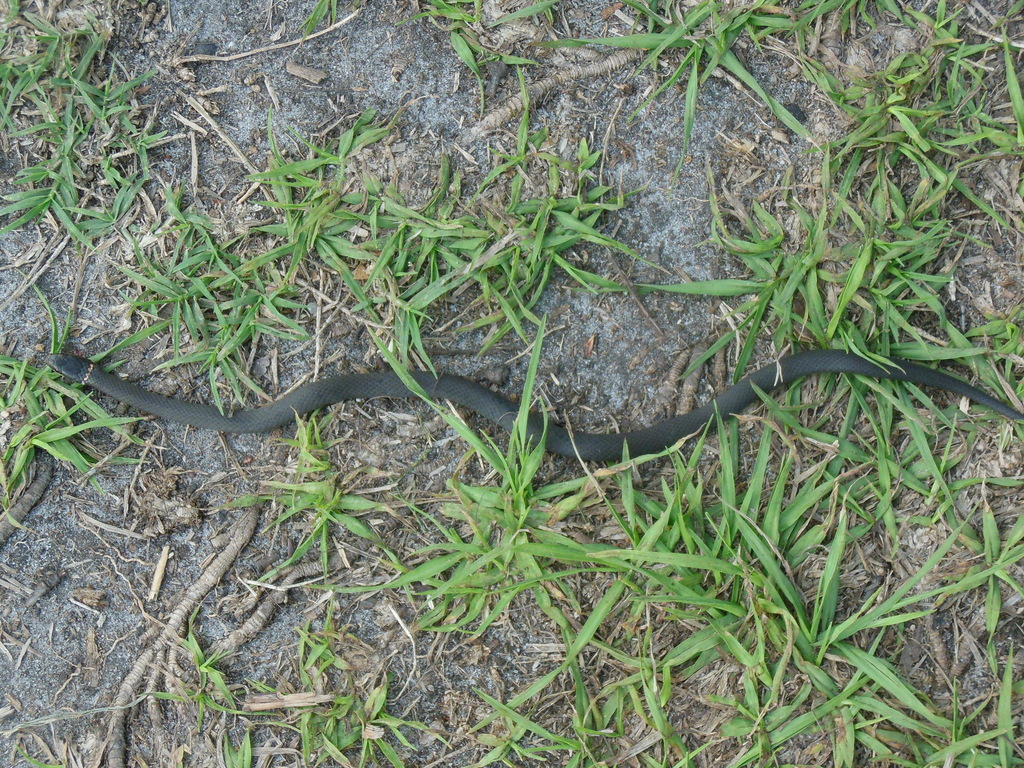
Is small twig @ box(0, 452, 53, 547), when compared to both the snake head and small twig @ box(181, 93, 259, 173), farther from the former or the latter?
small twig @ box(181, 93, 259, 173)

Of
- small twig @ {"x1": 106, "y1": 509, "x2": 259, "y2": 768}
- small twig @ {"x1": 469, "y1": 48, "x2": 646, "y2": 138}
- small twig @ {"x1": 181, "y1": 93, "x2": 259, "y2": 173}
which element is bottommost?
small twig @ {"x1": 106, "y1": 509, "x2": 259, "y2": 768}

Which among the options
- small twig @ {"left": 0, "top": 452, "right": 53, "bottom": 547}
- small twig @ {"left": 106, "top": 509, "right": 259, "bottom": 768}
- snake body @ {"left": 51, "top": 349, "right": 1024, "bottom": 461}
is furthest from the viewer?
small twig @ {"left": 0, "top": 452, "right": 53, "bottom": 547}

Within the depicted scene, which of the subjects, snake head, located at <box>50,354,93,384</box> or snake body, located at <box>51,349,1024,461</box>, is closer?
snake body, located at <box>51,349,1024,461</box>

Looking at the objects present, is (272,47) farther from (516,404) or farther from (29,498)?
(29,498)

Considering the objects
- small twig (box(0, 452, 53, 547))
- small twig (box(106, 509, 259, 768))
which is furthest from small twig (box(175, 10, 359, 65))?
small twig (box(106, 509, 259, 768))

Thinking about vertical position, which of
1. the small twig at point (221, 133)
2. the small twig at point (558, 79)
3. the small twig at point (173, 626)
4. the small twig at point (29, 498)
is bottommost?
the small twig at point (173, 626)

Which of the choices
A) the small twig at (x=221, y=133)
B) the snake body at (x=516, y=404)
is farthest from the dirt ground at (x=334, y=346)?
the snake body at (x=516, y=404)

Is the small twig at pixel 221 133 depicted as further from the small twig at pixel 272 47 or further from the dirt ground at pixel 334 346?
the small twig at pixel 272 47
